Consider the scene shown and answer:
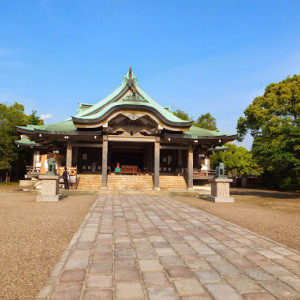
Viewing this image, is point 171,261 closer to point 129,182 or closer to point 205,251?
point 205,251

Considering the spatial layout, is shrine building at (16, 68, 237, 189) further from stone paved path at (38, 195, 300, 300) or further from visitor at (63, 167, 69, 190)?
stone paved path at (38, 195, 300, 300)

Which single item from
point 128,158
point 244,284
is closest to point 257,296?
point 244,284

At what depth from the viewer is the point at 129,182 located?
18609 millimetres

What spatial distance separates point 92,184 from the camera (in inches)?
712

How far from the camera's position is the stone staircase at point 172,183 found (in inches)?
736

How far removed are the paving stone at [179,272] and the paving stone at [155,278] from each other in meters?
0.12

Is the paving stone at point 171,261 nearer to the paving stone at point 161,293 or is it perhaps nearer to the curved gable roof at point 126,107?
the paving stone at point 161,293

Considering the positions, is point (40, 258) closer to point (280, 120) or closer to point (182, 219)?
point (182, 219)

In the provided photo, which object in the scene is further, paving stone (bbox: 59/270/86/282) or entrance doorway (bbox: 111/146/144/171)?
entrance doorway (bbox: 111/146/144/171)

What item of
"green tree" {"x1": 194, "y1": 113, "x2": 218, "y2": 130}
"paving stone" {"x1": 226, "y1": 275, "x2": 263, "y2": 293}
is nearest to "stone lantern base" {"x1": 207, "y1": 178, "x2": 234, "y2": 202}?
"paving stone" {"x1": 226, "y1": 275, "x2": 263, "y2": 293}

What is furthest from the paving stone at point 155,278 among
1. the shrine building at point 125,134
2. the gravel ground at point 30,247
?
the shrine building at point 125,134

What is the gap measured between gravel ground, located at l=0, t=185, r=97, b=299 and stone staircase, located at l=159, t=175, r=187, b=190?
11.1 meters

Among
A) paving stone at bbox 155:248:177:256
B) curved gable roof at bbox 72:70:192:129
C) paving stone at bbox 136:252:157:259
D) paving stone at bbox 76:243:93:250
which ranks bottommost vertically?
paving stone at bbox 76:243:93:250

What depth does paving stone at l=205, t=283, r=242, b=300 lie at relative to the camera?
2715 millimetres
